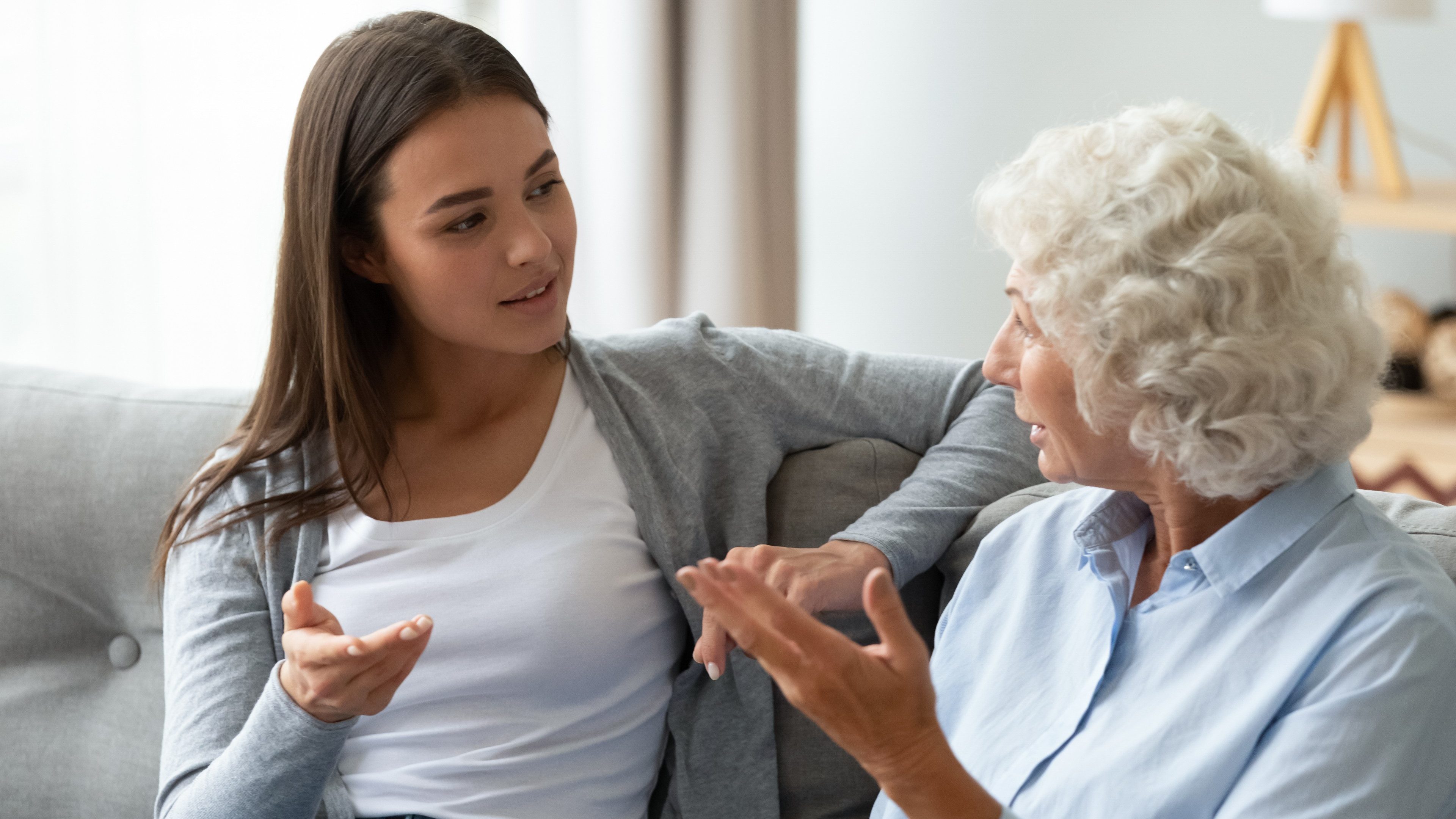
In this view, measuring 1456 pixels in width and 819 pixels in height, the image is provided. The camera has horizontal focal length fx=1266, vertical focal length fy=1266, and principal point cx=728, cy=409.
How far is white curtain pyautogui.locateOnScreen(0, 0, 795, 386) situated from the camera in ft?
8.03

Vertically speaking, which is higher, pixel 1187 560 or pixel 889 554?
pixel 1187 560

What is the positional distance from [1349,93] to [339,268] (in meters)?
2.42

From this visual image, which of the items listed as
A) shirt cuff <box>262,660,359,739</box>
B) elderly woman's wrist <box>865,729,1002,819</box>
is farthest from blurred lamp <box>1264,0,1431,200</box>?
shirt cuff <box>262,660,359,739</box>

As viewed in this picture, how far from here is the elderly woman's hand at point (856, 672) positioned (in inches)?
33.2

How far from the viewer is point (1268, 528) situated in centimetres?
98

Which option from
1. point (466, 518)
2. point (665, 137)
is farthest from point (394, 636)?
point (665, 137)

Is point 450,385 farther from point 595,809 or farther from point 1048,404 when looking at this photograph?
point 1048,404

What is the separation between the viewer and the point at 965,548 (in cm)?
141

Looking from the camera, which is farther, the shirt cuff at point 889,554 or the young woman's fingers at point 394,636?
the shirt cuff at point 889,554

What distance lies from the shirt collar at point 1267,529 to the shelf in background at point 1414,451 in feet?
6.38

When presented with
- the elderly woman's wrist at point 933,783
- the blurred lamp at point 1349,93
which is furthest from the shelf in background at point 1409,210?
the elderly woman's wrist at point 933,783

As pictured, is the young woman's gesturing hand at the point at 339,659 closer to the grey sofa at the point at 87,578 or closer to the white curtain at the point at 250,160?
the grey sofa at the point at 87,578

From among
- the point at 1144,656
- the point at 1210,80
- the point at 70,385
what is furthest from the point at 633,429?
the point at 1210,80

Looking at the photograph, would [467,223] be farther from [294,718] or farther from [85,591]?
[85,591]
